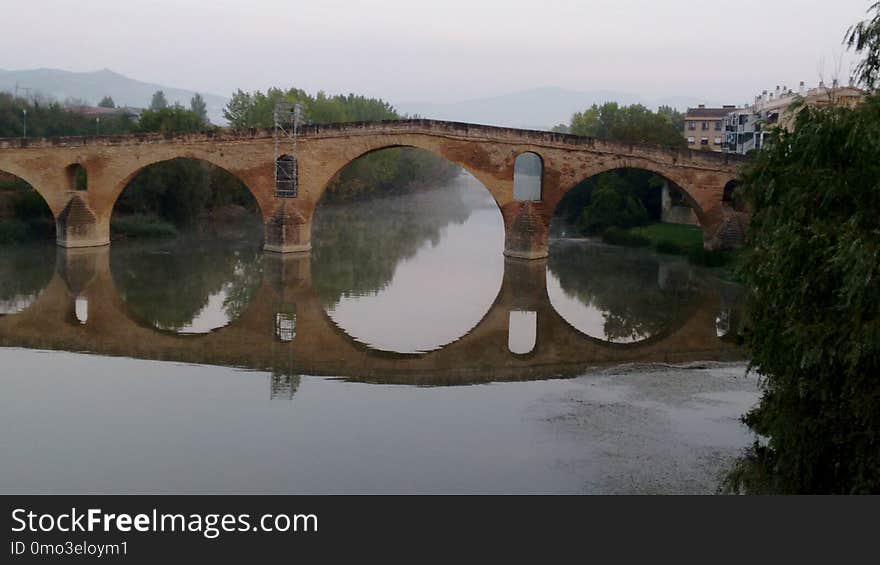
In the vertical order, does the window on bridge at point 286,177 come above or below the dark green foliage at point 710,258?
above

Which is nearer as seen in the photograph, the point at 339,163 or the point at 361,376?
the point at 361,376

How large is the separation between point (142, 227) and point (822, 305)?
27303 mm

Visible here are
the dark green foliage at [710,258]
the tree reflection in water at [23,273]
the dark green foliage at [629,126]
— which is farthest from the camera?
the dark green foliage at [629,126]

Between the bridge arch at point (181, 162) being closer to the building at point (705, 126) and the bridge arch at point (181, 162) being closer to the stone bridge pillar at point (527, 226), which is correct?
the stone bridge pillar at point (527, 226)

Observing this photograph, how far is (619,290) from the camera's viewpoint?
2288 centimetres

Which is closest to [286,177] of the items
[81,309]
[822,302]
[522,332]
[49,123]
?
[81,309]

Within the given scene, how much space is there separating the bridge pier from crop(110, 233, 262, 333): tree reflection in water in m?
0.67

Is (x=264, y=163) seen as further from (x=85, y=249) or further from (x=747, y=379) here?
(x=747, y=379)

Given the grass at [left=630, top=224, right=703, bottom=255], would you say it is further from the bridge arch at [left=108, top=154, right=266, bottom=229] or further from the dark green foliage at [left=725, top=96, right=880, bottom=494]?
the dark green foliage at [left=725, top=96, right=880, bottom=494]

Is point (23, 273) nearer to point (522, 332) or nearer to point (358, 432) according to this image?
point (522, 332)

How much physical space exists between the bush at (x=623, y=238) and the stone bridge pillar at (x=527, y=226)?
18.1 feet

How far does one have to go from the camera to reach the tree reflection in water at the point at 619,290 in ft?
61.2

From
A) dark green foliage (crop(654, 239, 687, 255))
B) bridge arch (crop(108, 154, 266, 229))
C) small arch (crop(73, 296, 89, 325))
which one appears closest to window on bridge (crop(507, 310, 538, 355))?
small arch (crop(73, 296, 89, 325))

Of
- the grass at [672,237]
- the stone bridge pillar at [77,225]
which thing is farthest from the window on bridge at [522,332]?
the stone bridge pillar at [77,225]
